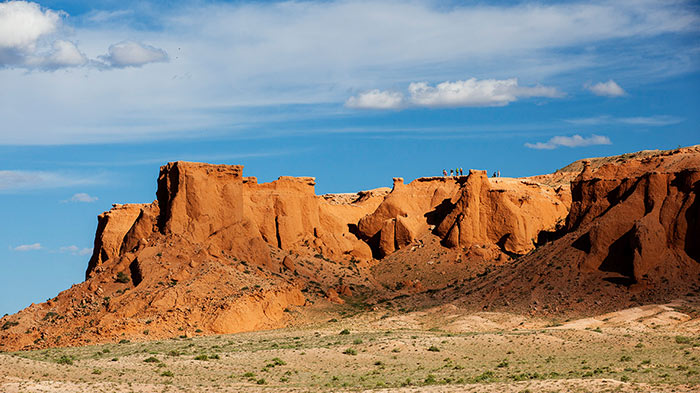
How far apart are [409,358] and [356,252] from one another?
35370 mm

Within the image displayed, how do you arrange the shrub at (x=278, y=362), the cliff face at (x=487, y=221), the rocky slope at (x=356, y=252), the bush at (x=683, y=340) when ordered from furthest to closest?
the cliff face at (x=487, y=221), the rocky slope at (x=356, y=252), the bush at (x=683, y=340), the shrub at (x=278, y=362)

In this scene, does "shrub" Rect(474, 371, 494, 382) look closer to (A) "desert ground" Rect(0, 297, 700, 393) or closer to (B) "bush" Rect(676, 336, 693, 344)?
(A) "desert ground" Rect(0, 297, 700, 393)

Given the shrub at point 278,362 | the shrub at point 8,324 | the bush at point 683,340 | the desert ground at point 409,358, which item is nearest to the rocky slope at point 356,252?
the shrub at point 8,324

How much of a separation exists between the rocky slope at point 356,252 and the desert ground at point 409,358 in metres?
2.85

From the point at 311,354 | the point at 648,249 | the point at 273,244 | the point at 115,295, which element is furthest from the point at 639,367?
the point at 273,244

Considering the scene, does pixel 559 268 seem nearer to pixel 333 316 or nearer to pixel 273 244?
pixel 333 316

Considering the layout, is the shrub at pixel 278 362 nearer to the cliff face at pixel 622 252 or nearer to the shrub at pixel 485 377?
the shrub at pixel 485 377

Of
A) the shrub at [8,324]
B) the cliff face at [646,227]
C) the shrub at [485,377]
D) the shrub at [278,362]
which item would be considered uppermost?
the cliff face at [646,227]

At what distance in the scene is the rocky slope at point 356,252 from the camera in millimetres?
62094

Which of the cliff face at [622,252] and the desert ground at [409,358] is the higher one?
the cliff face at [622,252]

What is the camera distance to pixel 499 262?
80000 millimetres

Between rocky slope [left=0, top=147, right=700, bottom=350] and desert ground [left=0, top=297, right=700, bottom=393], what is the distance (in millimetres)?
2847

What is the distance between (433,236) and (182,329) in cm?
2851

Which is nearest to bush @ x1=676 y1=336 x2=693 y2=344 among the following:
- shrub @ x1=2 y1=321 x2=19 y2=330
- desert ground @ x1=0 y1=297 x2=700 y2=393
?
desert ground @ x1=0 y1=297 x2=700 y2=393
